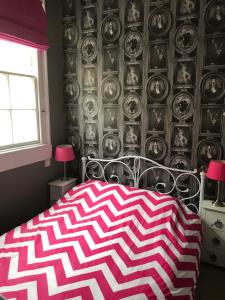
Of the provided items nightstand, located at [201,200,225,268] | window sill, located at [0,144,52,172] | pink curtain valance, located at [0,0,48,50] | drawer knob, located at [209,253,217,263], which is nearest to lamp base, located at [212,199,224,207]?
nightstand, located at [201,200,225,268]

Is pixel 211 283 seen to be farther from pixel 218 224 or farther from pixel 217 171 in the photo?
pixel 217 171

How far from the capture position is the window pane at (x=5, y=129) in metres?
2.32

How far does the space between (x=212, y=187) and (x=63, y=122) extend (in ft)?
6.25

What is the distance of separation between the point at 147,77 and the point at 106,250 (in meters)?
1.74

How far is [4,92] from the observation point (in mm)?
2320

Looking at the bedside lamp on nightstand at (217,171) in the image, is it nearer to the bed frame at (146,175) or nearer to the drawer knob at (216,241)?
the bed frame at (146,175)

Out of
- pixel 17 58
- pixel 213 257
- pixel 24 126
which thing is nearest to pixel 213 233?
pixel 213 257

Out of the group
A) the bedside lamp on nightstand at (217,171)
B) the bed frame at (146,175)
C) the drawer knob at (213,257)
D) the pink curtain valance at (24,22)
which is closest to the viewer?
the pink curtain valance at (24,22)

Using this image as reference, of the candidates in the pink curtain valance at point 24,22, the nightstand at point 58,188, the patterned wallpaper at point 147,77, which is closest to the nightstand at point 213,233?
the patterned wallpaper at point 147,77

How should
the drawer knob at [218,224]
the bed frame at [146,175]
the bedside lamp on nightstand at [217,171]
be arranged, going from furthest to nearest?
the bed frame at [146,175] → the drawer knob at [218,224] → the bedside lamp on nightstand at [217,171]

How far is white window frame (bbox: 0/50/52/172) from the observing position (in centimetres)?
234

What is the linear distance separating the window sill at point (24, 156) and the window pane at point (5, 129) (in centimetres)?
12

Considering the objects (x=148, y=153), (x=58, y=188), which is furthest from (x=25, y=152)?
(x=148, y=153)

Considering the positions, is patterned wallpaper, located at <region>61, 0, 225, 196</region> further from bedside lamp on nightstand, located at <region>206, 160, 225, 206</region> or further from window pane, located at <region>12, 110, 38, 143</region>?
window pane, located at <region>12, 110, 38, 143</region>
